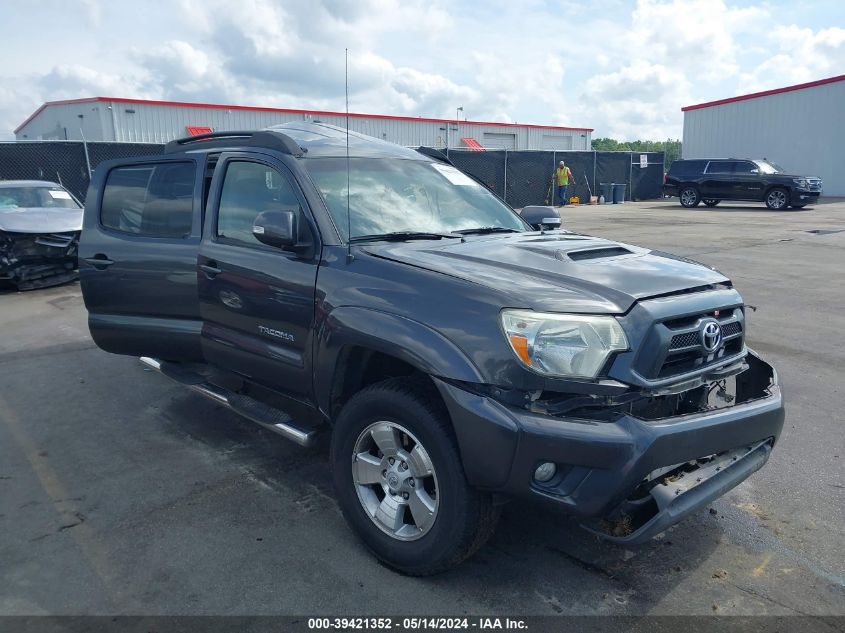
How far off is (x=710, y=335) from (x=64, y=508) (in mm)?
3465

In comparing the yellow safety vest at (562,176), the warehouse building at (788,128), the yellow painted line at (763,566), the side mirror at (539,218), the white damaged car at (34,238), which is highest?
the warehouse building at (788,128)

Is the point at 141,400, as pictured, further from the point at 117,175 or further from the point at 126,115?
the point at 126,115

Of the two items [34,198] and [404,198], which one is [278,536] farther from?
[34,198]

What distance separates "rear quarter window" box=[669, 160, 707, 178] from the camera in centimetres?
2650

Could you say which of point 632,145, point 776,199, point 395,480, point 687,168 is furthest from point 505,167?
point 632,145

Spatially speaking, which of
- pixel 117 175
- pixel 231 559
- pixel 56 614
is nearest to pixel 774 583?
pixel 231 559

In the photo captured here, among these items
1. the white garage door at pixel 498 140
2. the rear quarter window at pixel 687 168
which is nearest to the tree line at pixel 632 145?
the white garage door at pixel 498 140

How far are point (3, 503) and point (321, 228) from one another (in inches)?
94.2

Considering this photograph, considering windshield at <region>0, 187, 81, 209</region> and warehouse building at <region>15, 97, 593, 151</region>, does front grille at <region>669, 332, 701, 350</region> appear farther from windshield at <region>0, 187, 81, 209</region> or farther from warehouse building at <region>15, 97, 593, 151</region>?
warehouse building at <region>15, 97, 593, 151</region>

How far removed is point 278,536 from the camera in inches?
136

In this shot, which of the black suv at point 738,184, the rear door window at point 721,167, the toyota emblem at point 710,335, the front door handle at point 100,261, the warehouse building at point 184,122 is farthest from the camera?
the warehouse building at point 184,122

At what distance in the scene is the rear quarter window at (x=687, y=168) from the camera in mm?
26503

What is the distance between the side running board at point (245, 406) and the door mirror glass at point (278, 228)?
992 mm

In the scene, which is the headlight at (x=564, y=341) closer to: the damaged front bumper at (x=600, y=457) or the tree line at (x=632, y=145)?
the damaged front bumper at (x=600, y=457)
